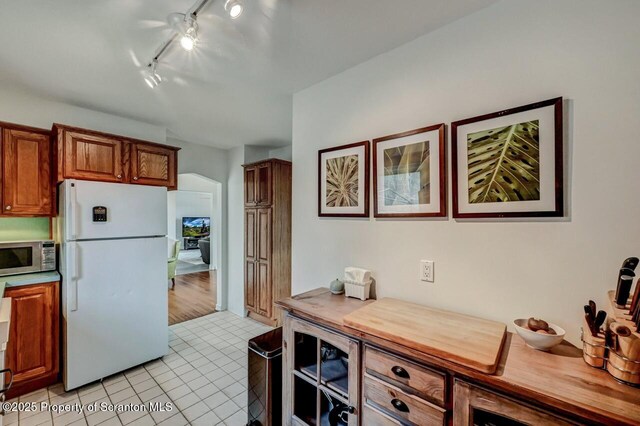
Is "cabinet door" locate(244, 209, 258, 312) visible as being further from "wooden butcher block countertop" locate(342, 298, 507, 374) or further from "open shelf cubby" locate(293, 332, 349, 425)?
"wooden butcher block countertop" locate(342, 298, 507, 374)

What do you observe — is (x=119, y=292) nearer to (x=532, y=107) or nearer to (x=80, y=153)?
(x=80, y=153)

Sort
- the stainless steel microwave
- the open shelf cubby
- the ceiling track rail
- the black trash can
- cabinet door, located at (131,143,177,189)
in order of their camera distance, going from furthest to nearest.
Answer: cabinet door, located at (131,143,177,189), the stainless steel microwave, the black trash can, the open shelf cubby, the ceiling track rail

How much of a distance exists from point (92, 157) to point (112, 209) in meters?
0.50

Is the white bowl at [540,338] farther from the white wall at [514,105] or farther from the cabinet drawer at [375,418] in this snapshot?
the cabinet drawer at [375,418]

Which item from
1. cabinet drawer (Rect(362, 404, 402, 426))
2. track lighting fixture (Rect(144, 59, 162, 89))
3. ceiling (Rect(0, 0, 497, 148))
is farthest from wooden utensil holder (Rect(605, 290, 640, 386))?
track lighting fixture (Rect(144, 59, 162, 89))

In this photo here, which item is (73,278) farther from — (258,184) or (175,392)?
(258,184)

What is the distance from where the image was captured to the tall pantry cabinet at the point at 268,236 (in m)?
3.50

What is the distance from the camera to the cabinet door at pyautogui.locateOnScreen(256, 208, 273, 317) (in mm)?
3525

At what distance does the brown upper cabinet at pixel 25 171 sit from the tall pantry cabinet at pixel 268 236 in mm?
2016

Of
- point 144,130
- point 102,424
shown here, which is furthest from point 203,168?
point 102,424

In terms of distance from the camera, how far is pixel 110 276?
2.38 m

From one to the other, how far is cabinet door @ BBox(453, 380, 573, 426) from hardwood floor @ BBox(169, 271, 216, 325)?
3.86 m

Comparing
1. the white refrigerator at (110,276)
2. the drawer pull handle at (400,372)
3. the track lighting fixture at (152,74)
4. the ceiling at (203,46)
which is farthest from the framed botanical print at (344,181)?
the white refrigerator at (110,276)

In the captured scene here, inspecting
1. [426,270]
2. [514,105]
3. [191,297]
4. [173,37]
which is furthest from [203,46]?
[191,297]
